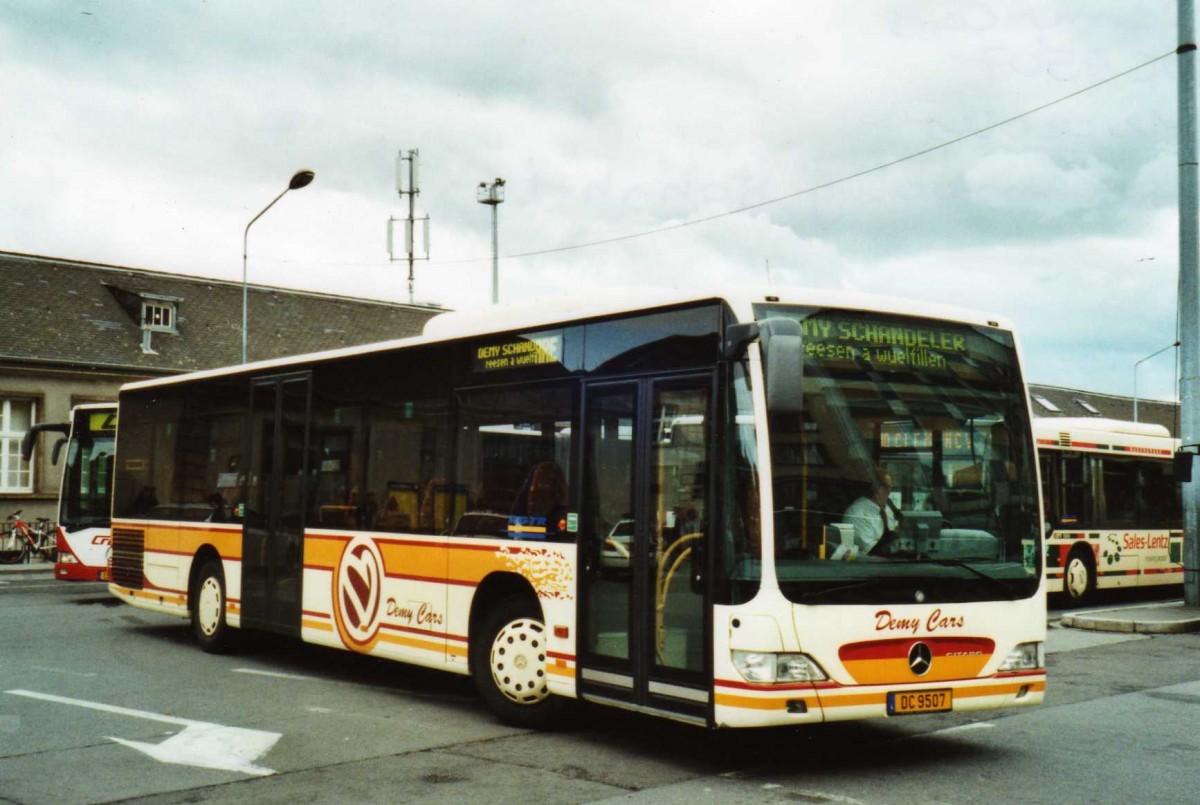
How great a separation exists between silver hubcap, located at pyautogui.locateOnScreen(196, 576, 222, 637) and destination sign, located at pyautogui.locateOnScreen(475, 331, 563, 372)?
5.52 metres

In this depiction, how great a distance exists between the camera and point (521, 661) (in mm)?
9383

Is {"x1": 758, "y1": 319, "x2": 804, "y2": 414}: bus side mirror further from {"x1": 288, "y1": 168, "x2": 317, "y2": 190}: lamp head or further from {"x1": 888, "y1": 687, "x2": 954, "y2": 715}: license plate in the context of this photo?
{"x1": 288, "y1": 168, "x2": 317, "y2": 190}: lamp head

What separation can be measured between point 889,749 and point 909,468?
2.07 meters

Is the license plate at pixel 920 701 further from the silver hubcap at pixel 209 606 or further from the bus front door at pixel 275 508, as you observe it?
the silver hubcap at pixel 209 606

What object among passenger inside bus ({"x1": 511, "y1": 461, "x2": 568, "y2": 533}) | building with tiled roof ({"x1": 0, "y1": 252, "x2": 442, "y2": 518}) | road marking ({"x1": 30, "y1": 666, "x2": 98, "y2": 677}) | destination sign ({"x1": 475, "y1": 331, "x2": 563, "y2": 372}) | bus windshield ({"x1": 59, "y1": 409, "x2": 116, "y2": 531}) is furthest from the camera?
building with tiled roof ({"x1": 0, "y1": 252, "x2": 442, "y2": 518})

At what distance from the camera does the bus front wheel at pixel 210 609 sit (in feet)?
45.5

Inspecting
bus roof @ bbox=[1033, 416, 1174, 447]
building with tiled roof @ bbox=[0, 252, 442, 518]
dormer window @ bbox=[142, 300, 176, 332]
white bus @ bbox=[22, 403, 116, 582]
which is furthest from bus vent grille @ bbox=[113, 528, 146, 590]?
dormer window @ bbox=[142, 300, 176, 332]

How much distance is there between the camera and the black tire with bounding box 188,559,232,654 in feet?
45.5

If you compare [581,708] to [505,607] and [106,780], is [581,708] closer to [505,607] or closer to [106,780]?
[505,607]

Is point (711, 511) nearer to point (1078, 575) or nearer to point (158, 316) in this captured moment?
point (1078, 575)

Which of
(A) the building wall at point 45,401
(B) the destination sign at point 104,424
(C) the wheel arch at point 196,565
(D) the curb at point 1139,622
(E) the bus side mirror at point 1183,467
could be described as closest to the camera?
(C) the wheel arch at point 196,565

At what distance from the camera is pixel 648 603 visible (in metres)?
8.17

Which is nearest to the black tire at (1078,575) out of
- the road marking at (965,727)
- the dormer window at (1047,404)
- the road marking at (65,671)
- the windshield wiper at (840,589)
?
the road marking at (965,727)

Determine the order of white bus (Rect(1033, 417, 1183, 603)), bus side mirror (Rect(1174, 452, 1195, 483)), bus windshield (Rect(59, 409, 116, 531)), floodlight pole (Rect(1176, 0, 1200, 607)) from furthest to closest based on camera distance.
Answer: bus windshield (Rect(59, 409, 116, 531)) < white bus (Rect(1033, 417, 1183, 603)) < floodlight pole (Rect(1176, 0, 1200, 607)) < bus side mirror (Rect(1174, 452, 1195, 483))
